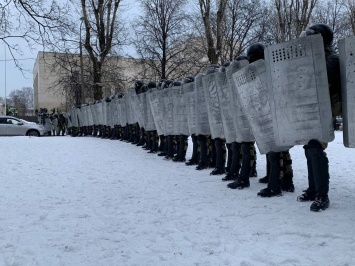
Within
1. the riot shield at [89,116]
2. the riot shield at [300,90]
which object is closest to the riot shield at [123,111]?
the riot shield at [89,116]

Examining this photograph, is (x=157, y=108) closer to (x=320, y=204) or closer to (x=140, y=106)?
(x=140, y=106)

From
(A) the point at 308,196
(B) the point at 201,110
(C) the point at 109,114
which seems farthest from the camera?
(C) the point at 109,114

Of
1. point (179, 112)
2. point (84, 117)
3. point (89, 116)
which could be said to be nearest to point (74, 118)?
point (84, 117)

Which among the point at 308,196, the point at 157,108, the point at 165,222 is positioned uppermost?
the point at 157,108

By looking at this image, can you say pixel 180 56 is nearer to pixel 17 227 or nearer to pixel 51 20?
pixel 51 20

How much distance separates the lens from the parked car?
2738 cm

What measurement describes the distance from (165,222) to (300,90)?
7.02 ft

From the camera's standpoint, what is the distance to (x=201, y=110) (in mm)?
8961

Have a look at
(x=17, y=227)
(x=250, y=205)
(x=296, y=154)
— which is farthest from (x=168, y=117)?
(x=17, y=227)

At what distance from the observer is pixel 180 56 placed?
32781 millimetres

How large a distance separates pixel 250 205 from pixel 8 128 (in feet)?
81.1

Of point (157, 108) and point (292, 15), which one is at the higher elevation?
point (292, 15)

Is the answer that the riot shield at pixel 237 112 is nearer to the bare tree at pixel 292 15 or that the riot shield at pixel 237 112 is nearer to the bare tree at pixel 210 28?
the bare tree at pixel 210 28

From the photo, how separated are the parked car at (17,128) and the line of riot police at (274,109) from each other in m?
19.9
